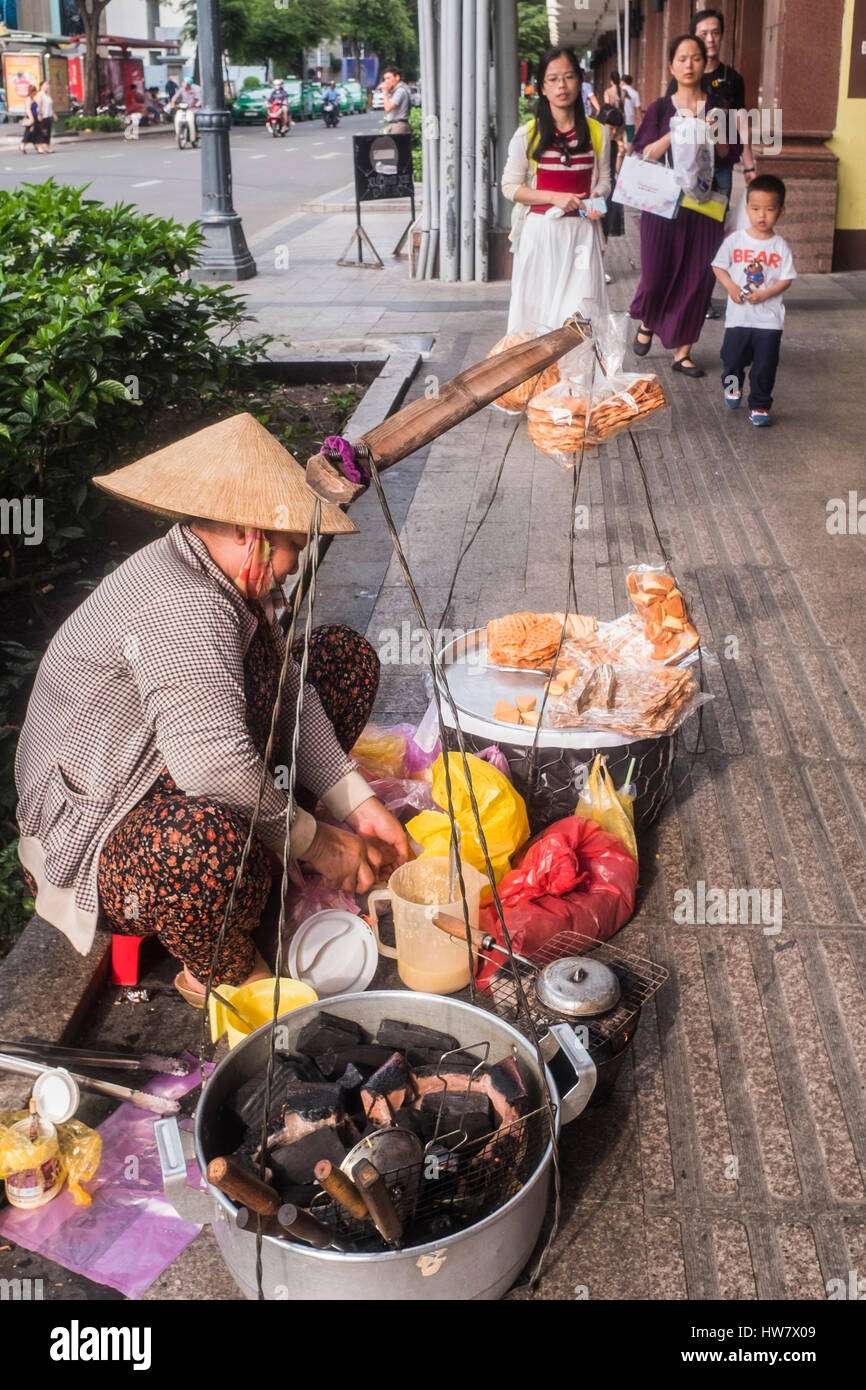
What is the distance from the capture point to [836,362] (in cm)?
874

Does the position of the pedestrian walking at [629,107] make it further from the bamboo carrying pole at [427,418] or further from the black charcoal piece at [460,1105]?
the black charcoal piece at [460,1105]

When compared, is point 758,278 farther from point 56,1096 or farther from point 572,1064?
point 56,1096

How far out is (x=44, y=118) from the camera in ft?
95.8

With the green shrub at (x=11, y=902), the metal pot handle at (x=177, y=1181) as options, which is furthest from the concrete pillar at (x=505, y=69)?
the metal pot handle at (x=177, y=1181)

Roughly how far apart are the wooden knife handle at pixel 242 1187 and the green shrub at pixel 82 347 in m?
2.89

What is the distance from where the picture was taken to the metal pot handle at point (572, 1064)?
2.30 meters

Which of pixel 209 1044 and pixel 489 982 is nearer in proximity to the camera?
pixel 209 1044

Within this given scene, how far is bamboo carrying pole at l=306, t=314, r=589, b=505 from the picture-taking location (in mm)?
2250

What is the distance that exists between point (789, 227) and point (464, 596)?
7995mm

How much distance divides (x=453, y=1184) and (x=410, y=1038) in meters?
0.37

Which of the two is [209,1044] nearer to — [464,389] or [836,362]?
[464,389]
